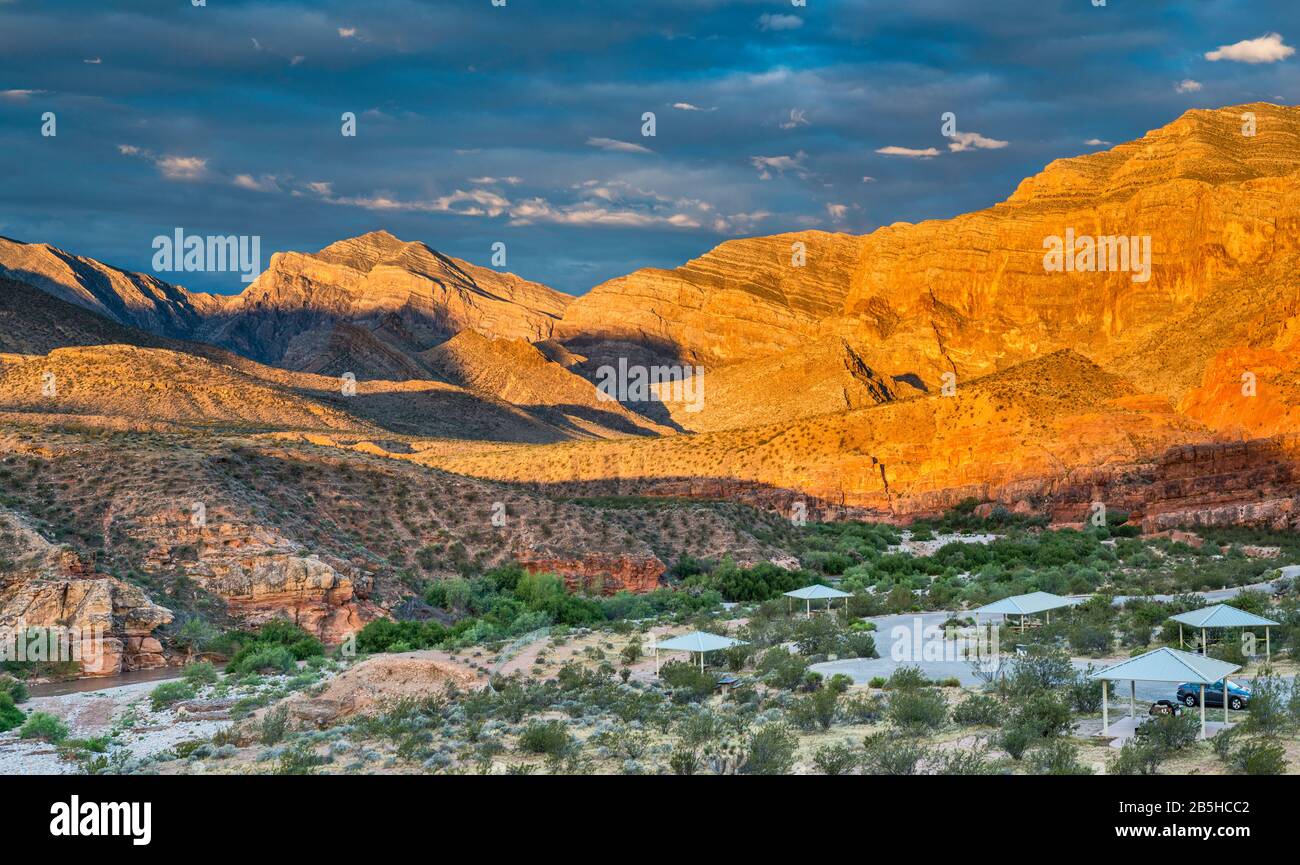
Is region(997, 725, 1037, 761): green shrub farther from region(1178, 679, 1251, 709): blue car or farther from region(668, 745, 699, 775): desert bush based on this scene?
region(668, 745, 699, 775): desert bush

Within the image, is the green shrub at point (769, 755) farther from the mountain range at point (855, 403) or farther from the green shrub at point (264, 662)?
the mountain range at point (855, 403)

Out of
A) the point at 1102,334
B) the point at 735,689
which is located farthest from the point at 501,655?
the point at 1102,334

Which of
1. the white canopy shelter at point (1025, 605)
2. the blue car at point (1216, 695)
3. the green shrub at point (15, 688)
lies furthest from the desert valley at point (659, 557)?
the green shrub at point (15, 688)

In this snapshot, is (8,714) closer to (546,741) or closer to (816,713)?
(546,741)

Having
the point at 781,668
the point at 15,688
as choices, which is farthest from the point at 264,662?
the point at 781,668

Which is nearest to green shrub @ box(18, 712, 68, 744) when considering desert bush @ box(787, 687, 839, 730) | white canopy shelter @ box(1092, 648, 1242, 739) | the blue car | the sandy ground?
the sandy ground
